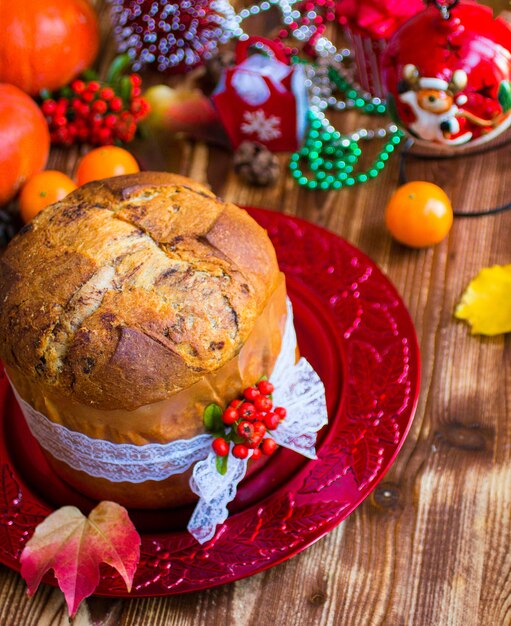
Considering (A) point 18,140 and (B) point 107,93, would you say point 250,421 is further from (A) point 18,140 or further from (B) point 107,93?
(B) point 107,93

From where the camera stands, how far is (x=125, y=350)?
1.11 m

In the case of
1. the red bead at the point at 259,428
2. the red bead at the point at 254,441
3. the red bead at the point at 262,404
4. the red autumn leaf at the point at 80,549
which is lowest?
Result: the red autumn leaf at the point at 80,549

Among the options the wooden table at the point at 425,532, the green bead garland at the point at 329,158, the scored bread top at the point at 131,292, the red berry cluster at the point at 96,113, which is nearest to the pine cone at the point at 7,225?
the red berry cluster at the point at 96,113

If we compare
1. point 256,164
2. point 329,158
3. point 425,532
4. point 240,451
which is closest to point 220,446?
point 240,451

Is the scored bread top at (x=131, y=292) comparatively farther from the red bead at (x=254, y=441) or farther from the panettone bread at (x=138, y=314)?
the red bead at (x=254, y=441)

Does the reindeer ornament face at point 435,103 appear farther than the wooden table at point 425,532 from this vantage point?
Yes

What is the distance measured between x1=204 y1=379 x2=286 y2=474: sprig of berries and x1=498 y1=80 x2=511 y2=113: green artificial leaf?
27.1 inches

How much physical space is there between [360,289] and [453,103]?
0.37 m

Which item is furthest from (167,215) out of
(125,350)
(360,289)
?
(360,289)

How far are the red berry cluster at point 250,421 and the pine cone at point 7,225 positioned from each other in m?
0.78

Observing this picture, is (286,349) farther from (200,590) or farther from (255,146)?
(255,146)

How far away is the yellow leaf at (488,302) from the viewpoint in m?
1.54

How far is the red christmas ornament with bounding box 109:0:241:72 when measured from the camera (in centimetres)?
189

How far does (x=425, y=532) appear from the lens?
1.32m
